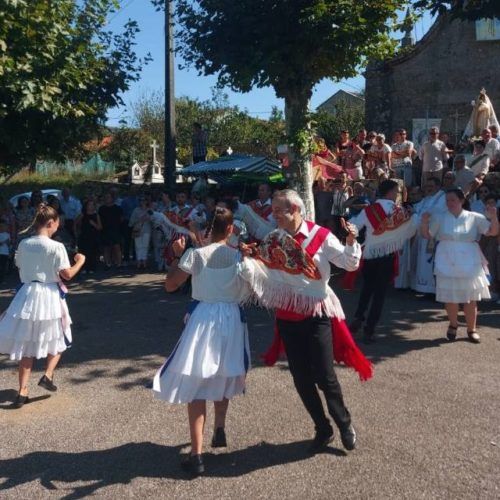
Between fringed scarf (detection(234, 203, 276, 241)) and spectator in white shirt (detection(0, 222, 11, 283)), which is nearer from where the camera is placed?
fringed scarf (detection(234, 203, 276, 241))

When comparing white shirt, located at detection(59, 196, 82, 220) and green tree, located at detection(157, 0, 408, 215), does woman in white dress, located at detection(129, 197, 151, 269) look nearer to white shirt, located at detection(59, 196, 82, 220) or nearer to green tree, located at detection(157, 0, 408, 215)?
white shirt, located at detection(59, 196, 82, 220)

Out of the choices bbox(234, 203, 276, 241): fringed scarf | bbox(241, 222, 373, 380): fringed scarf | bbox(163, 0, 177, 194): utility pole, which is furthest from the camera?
bbox(163, 0, 177, 194): utility pole

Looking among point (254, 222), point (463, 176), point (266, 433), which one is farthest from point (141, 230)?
point (266, 433)

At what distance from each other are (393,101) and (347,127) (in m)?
12.3

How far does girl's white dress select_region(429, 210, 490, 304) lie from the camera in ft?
23.5

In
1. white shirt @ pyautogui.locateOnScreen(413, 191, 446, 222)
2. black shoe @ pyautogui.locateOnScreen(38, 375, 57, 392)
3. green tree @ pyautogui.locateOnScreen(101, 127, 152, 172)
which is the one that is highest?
green tree @ pyautogui.locateOnScreen(101, 127, 152, 172)

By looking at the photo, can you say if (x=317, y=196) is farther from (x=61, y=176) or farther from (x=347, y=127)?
(x=61, y=176)

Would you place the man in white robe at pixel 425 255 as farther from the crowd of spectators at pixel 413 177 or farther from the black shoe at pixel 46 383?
the black shoe at pixel 46 383

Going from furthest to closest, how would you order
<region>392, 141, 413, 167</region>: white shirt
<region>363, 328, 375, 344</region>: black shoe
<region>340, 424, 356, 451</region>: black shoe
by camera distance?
<region>392, 141, 413, 167</region>: white shirt
<region>363, 328, 375, 344</region>: black shoe
<region>340, 424, 356, 451</region>: black shoe

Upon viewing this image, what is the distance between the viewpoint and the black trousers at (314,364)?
4316mm

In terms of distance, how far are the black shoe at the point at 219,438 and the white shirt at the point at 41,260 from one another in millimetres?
2067

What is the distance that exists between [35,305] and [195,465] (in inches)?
87.9

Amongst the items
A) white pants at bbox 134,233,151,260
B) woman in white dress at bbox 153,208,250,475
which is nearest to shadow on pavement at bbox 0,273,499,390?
woman in white dress at bbox 153,208,250,475

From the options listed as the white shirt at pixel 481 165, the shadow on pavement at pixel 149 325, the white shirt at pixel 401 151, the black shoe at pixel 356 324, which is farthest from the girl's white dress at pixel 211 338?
the white shirt at pixel 401 151
